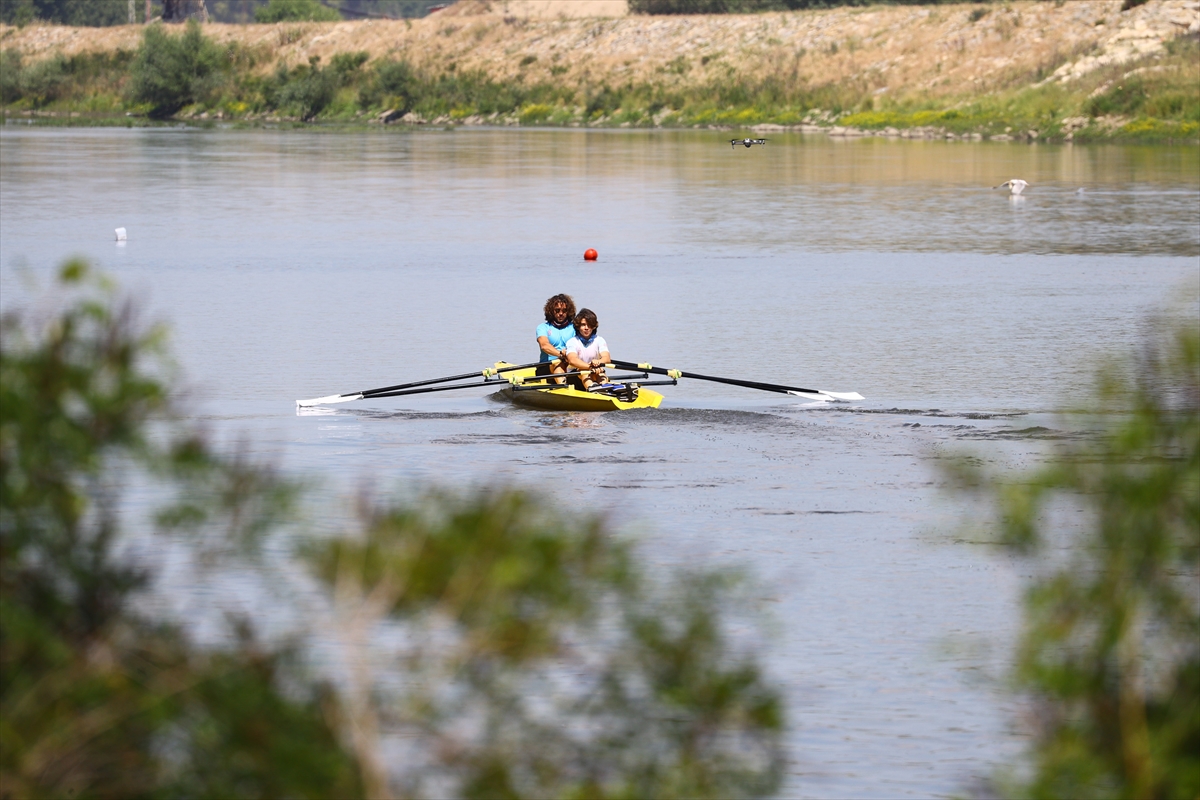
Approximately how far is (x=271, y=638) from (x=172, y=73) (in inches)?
3909

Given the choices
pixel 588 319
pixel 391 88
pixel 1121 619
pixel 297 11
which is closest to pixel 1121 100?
pixel 391 88

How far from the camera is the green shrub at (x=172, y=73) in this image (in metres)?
99.4

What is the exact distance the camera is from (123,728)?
4.31 metres

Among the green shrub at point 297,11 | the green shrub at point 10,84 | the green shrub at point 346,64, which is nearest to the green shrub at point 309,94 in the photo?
the green shrub at point 346,64

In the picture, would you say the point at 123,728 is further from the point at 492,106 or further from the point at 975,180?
the point at 492,106

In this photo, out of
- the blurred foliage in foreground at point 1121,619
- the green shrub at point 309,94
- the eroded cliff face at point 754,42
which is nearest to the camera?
the blurred foliage in foreground at point 1121,619

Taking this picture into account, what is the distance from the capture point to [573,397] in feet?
61.9

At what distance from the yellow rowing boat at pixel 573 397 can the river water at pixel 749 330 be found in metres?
0.19

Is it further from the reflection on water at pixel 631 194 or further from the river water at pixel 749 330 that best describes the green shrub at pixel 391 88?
the river water at pixel 749 330

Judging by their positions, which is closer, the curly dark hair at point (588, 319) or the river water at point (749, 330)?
the river water at point (749, 330)

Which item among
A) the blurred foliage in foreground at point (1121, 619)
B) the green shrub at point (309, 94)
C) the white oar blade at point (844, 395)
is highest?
the green shrub at point (309, 94)

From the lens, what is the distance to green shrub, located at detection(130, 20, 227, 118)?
99438mm

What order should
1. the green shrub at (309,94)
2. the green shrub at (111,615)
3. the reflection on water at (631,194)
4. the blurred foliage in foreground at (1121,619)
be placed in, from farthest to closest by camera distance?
the green shrub at (309,94) → the reflection on water at (631,194) → the blurred foliage in foreground at (1121,619) → the green shrub at (111,615)

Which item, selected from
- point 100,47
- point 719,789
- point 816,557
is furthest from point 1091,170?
point 100,47
